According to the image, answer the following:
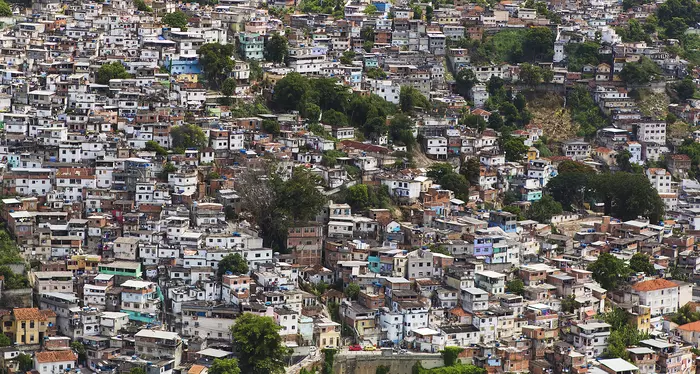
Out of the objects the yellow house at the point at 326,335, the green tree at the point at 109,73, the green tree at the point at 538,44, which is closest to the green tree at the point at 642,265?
the yellow house at the point at 326,335

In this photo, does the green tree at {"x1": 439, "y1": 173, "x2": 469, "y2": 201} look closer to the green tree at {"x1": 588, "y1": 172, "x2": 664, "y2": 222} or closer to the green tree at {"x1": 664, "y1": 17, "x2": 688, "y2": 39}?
the green tree at {"x1": 588, "y1": 172, "x2": 664, "y2": 222}

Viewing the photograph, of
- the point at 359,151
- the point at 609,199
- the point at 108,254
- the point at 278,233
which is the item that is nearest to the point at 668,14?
the point at 609,199

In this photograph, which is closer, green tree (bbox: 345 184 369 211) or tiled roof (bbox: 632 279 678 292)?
tiled roof (bbox: 632 279 678 292)

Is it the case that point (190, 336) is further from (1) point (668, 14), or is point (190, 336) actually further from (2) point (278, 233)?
(1) point (668, 14)

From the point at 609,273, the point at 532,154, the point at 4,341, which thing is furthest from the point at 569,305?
the point at 4,341

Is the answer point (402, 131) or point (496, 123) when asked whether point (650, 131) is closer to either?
point (496, 123)

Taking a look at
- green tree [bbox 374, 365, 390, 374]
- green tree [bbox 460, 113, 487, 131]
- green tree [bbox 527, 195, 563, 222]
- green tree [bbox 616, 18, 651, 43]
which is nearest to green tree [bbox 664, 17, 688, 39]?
green tree [bbox 616, 18, 651, 43]
